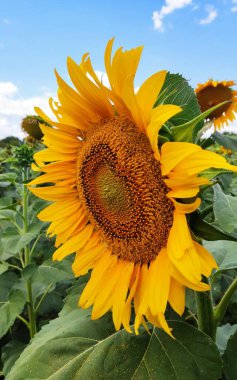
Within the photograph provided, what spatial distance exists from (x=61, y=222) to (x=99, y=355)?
463mm

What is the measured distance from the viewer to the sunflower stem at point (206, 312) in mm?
1313

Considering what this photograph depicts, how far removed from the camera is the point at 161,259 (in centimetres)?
115

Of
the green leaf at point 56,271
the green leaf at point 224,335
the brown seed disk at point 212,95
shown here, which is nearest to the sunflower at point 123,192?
the green leaf at point 224,335

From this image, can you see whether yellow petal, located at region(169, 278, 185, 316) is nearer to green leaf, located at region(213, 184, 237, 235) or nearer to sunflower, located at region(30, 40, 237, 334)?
sunflower, located at region(30, 40, 237, 334)

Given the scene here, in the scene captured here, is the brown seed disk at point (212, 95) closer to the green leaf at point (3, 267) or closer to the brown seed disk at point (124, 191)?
the green leaf at point (3, 267)

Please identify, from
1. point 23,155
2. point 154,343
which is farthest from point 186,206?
point 23,155

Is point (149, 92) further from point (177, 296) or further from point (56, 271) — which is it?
point (56, 271)

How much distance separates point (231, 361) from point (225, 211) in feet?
2.13

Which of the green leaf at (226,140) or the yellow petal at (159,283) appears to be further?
the green leaf at (226,140)

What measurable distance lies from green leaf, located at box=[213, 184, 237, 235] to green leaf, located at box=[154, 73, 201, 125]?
0.70 ft

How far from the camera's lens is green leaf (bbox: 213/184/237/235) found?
3.33ft

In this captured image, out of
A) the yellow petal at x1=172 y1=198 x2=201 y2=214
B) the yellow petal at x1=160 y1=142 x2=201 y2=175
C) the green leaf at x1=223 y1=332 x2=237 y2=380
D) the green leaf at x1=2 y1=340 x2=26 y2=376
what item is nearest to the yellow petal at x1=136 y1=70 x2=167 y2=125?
the yellow petal at x1=160 y1=142 x2=201 y2=175

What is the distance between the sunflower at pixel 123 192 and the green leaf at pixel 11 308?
3.37 feet

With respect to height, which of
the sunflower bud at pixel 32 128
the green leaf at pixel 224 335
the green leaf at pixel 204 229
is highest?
the sunflower bud at pixel 32 128
